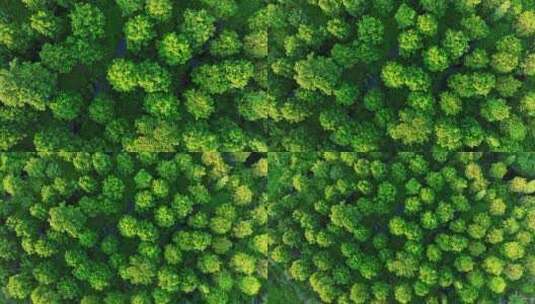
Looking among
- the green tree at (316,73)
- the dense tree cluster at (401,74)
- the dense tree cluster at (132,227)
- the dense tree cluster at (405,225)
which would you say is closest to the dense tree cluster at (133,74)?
the dense tree cluster at (132,227)

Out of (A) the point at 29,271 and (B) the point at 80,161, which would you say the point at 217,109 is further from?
(A) the point at 29,271

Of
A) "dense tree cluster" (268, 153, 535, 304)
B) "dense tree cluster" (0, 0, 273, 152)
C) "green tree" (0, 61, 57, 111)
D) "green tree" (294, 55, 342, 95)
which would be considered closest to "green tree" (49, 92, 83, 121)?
"dense tree cluster" (0, 0, 273, 152)

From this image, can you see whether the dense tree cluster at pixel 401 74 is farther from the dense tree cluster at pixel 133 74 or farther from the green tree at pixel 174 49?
the green tree at pixel 174 49

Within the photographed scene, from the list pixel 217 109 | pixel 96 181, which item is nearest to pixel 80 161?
pixel 96 181

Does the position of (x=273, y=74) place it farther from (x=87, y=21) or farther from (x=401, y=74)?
(x=87, y=21)

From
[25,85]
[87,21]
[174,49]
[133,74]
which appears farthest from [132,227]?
[87,21]

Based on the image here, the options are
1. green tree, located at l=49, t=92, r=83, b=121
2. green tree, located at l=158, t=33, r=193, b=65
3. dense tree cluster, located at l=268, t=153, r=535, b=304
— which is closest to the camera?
green tree, located at l=49, t=92, r=83, b=121

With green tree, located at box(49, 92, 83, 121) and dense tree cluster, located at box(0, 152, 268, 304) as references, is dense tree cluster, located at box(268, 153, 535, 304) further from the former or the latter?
green tree, located at box(49, 92, 83, 121)

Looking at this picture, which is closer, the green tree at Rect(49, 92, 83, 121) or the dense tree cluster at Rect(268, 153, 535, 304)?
the green tree at Rect(49, 92, 83, 121)
